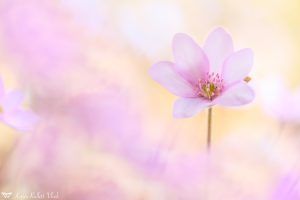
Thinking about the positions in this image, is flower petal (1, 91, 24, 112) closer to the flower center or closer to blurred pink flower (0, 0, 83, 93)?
blurred pink flower (0, 0, 83, 93)

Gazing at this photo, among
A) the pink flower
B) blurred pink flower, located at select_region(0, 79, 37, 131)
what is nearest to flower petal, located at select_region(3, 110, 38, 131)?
blurred pink flower, located at select_region(0, 79, 37, 131)

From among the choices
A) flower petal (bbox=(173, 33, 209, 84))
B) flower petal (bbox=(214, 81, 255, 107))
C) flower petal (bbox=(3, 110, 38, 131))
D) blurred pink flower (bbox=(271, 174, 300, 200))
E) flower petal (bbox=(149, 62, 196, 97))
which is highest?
flower petal (bbox=(173, 33, 209, 84))

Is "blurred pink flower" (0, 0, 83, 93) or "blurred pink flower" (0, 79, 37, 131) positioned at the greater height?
"blurred pink flower" (0, 0, 83, 93)

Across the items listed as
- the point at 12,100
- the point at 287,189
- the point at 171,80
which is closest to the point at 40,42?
the point at 12,100

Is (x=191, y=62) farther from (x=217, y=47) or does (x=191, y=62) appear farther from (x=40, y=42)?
(x=40, y=42)

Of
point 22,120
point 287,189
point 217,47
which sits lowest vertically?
point 287,189

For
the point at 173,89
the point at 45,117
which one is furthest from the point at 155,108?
the point at 45,117

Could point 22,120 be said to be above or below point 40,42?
below
